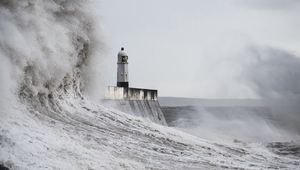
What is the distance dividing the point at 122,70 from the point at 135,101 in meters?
1.78

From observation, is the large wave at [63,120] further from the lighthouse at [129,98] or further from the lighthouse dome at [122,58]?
the lighthouse dome at [122,58]

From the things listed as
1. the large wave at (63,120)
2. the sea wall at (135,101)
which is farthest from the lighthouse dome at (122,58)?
the large wave at (63,120)

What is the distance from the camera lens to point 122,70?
50.1 feet

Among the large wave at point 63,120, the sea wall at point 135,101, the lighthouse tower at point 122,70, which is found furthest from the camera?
the lighthouse tower at point 122,70

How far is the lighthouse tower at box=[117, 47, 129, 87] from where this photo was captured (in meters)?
15.2

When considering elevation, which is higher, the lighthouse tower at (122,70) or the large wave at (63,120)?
the lighthouse tower at (122,70)

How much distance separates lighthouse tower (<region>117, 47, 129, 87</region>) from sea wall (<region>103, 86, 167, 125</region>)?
840 millimetres

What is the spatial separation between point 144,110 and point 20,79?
7.49 metres

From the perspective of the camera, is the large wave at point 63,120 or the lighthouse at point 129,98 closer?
the large wave at point 63,120

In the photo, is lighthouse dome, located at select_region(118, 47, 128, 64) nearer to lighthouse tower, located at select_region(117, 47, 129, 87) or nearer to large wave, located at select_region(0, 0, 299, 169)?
lighthouse tower, located at select_region(117, 47, 129, 87)

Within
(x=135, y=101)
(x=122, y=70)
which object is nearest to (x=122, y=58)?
(x=122, y=70)

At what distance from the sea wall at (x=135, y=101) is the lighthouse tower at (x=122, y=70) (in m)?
0.84

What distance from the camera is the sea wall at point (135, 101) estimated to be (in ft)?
40.9

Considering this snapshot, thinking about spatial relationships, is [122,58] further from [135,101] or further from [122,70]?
[135,101]
